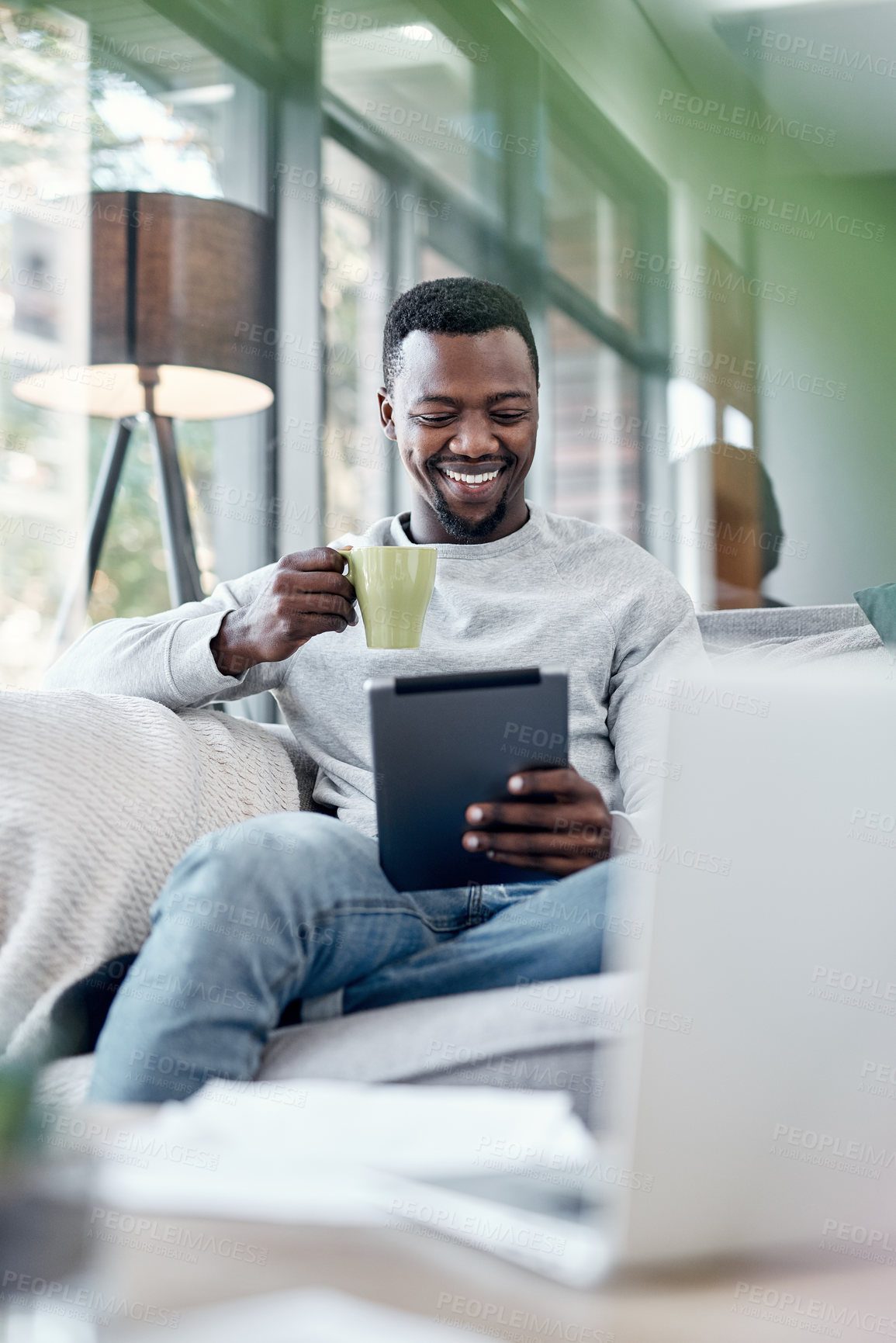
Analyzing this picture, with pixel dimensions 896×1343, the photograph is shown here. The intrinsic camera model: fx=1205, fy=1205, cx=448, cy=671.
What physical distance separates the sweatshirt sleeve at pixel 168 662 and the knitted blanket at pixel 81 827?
0.40 ft

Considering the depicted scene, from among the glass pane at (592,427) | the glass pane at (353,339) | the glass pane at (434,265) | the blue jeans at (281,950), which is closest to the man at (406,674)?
the blue jeans at (281,950)

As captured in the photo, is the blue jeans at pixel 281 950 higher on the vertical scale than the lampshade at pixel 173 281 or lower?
lower

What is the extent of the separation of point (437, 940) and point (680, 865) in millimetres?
554

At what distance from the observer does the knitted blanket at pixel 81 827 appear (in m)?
1.07

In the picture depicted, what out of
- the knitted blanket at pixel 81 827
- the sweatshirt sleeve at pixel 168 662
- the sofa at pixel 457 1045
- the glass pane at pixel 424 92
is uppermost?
the glass pane at pixel 424 92

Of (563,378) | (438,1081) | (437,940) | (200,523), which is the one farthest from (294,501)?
(438,1081)

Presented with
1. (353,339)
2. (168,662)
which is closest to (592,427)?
(353,339)

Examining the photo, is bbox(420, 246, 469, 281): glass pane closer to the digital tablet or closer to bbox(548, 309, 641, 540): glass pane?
bbox(548, 309, 641, 540): glass pane

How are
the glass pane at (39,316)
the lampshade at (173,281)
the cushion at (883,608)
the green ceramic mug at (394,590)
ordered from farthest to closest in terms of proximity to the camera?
the glass pane at (39,316)
the lampshade at (173,281)
the cushion at (883,608)
the green ceramic mug at (394,590)

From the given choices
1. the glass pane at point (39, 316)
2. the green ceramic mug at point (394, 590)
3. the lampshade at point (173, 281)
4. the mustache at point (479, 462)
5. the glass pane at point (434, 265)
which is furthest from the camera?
the glass pane at point (434, 265)

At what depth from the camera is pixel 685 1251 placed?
0.67 metres

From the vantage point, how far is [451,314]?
1.67 meters

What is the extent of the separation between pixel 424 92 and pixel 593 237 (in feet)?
2.61

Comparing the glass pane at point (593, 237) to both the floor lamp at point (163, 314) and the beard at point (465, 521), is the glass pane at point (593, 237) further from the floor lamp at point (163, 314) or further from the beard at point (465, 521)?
the beard at point (465, 521)
